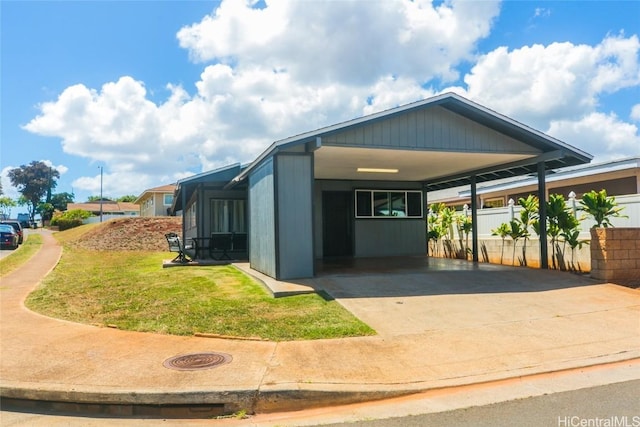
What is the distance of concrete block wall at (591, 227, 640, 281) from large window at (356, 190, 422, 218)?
7.56 meters

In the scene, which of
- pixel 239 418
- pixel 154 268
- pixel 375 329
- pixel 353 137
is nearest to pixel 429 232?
pixel 353 137

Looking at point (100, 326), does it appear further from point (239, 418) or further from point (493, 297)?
point (493, 297)

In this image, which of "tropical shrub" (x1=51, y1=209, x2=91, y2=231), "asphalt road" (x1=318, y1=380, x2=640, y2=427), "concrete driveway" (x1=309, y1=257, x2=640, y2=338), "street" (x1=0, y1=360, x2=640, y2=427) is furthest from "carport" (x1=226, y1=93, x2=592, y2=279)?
"tropical shrub" (x1=51, y1=209, x2=91, y2=231)

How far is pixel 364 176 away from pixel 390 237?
2612mm

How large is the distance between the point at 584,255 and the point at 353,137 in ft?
21.5

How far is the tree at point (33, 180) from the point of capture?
82812 millimetres

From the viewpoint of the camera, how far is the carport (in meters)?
9.95

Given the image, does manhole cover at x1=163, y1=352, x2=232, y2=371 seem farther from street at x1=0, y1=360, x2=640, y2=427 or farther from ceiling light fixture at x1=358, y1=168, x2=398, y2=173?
ceiling light fixture at x1=358, y1=168, x2=398, y2=173

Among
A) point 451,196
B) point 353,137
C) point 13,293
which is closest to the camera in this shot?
point 353,137

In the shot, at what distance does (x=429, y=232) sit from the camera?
58.9 feet

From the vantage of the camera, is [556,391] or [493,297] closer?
Answer: [556,391]

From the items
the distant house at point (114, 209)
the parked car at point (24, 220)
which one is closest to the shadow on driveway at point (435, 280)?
the distant house at point (114, 209)
